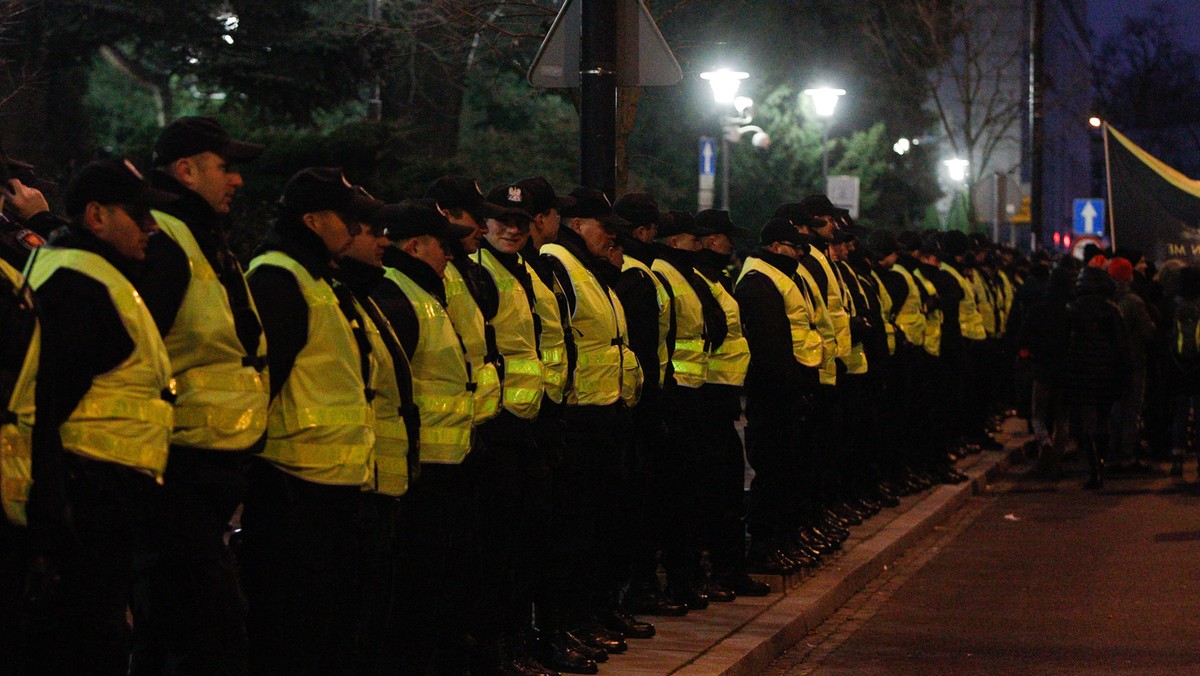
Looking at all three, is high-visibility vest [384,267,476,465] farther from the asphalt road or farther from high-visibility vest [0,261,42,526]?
the asphalt road

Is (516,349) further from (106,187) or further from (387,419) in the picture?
(106,187)

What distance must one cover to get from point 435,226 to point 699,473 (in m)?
3.55

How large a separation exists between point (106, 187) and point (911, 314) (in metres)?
11.4

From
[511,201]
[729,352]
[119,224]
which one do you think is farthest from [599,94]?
[119,224]

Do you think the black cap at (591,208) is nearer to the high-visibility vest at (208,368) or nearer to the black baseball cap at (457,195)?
the black baseball cap at (457,195)

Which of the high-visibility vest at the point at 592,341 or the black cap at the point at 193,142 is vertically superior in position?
the black cap at the point at 193,142

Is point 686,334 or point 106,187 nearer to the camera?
point 106,187

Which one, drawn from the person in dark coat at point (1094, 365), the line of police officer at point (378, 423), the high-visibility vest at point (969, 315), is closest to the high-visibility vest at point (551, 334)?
the line of police officer at point (378, 423)

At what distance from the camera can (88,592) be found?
5.20m

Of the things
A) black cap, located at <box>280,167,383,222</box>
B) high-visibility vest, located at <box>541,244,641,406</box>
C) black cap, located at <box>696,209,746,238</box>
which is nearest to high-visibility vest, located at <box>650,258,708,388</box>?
black cap, located at <box>696,209,746,238</box>

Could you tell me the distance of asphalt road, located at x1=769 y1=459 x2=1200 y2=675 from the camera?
955 cm

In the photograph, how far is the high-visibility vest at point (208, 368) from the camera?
5.65 metres

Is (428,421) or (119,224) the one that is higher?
(119,224)

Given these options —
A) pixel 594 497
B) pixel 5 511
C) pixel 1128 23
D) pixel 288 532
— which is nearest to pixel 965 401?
pixel 594 497
